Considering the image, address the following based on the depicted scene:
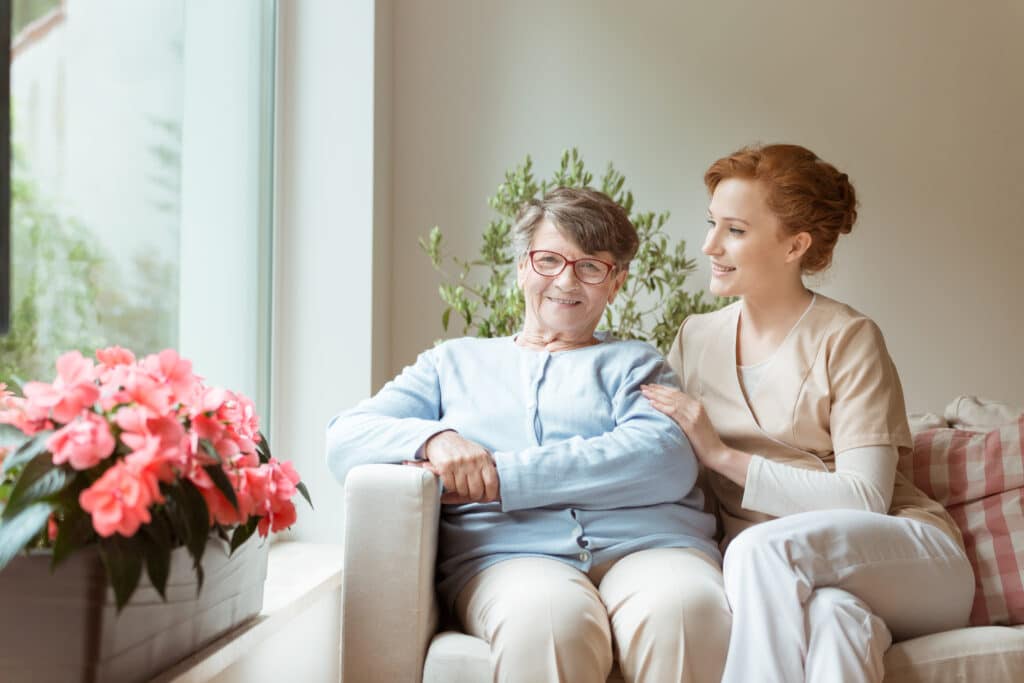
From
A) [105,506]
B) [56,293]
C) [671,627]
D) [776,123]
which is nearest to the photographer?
[105,506]

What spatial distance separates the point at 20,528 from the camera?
46.4 inches

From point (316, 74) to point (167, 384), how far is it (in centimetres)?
170

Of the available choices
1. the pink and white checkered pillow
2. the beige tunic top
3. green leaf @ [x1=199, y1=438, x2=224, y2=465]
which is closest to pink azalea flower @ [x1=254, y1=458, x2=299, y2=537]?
green leaf @ [x1=199, y1=438, x2=224, y2=465]

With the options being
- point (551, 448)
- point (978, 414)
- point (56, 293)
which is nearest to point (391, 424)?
point (551, 448)

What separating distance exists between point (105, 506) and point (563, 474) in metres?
0.99

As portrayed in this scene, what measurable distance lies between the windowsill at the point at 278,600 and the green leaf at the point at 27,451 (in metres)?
0.40

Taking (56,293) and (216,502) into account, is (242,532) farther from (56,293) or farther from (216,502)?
(56,293)

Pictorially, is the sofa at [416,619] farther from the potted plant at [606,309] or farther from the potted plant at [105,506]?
the potted plant at [606,309]

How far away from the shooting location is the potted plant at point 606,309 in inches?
107

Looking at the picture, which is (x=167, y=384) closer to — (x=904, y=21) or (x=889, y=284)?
A: (x=889, y=284)

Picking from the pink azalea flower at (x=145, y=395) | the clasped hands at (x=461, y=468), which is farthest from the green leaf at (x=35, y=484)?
the clasped hands at (x=461, y=468)

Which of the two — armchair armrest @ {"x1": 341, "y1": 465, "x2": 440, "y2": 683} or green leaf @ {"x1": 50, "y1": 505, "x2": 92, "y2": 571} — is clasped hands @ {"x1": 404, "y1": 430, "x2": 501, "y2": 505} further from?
green leaf @ {"x1": 50, "y1": 505, "x2": 92, "y2": 571}

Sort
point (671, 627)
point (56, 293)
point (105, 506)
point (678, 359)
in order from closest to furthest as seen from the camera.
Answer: point (105, 506), point (671, 627), point (56, 293), point (678, 359)

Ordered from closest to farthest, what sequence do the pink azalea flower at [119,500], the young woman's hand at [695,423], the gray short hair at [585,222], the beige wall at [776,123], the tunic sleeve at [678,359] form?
the pink azalea flower at [119,500] → the young woman's hand at [695,423] → the gray short hair at [585,222] → the tunic sleeve at [678,359] → the beige wall at [776,123]
